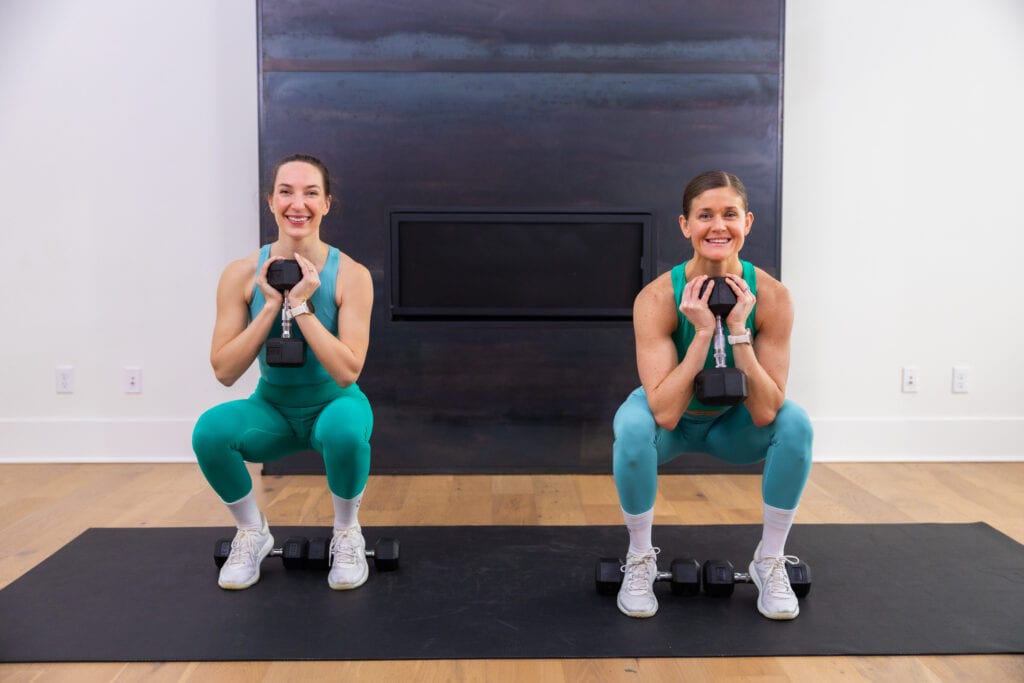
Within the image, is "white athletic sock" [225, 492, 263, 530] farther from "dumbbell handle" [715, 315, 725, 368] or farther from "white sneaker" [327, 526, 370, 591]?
"dumbbell handle" [715, 315, 725, 368]

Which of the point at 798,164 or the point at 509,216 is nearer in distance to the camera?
the point at 509,216

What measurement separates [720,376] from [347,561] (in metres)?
1.02

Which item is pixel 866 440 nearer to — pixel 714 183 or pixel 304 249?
pixel 714 183

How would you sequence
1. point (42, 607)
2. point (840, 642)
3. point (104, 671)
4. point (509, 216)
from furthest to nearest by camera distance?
point (509, 216)
point (42, 607)
point (840, 642)
point (104, 671)

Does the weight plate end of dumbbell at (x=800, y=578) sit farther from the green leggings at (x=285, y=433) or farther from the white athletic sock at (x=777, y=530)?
the green leggings at (x=285, y=433)

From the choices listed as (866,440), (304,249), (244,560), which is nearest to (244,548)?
(244,560)

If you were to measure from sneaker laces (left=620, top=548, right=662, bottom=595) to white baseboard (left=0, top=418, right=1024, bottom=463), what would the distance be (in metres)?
1.80

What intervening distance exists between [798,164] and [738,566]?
74.4 inches

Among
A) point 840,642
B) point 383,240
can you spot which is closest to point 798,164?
point 383,240

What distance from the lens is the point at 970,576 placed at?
2113 mm

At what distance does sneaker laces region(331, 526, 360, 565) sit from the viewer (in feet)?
6.86

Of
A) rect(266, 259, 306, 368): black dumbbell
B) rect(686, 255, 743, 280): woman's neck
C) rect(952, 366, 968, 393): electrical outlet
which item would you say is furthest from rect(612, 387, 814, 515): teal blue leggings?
rect(952, 366, 968, 393): electrical outlet

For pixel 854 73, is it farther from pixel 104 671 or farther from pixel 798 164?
pixel 104 671

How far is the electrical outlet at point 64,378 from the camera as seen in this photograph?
3420mm
